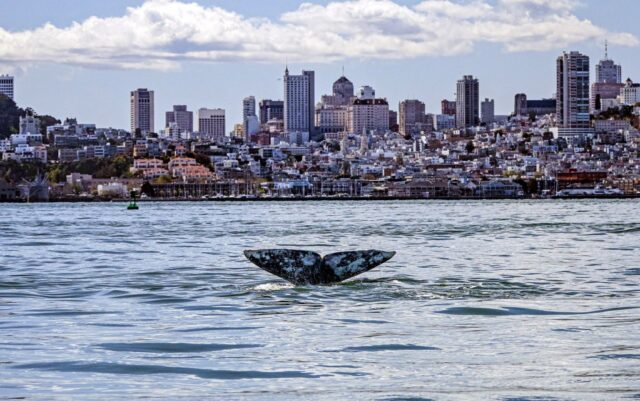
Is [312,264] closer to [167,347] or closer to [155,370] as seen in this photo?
[167,347]

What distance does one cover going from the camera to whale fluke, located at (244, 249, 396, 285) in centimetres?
1939

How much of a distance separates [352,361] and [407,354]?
0.60 metres

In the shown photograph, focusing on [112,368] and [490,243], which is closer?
[112,368]

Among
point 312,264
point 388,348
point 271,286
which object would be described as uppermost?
point 312,264

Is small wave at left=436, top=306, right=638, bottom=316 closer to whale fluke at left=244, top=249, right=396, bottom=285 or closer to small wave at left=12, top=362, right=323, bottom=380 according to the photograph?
whale fluke at left=244, top=249, right=396, bottom=285

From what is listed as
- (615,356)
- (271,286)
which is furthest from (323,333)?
(271,286)

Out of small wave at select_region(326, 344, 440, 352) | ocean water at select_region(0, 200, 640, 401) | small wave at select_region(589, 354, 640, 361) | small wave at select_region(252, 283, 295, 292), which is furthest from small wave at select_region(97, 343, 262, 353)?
small wave at select_region(252, 283, 295, 292)

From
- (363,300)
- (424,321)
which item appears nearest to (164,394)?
(424,321)

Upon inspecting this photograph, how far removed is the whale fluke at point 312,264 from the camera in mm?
19391

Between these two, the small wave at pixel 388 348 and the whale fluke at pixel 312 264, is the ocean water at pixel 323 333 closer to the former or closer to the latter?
the small wave at pixel 388 348

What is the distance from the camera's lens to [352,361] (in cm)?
1252

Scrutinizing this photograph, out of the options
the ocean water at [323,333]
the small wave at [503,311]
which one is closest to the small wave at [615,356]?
the ocean water at [323,333]

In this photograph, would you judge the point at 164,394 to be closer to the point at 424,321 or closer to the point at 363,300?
the point at 424,321

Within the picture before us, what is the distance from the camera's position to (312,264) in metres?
19.4
